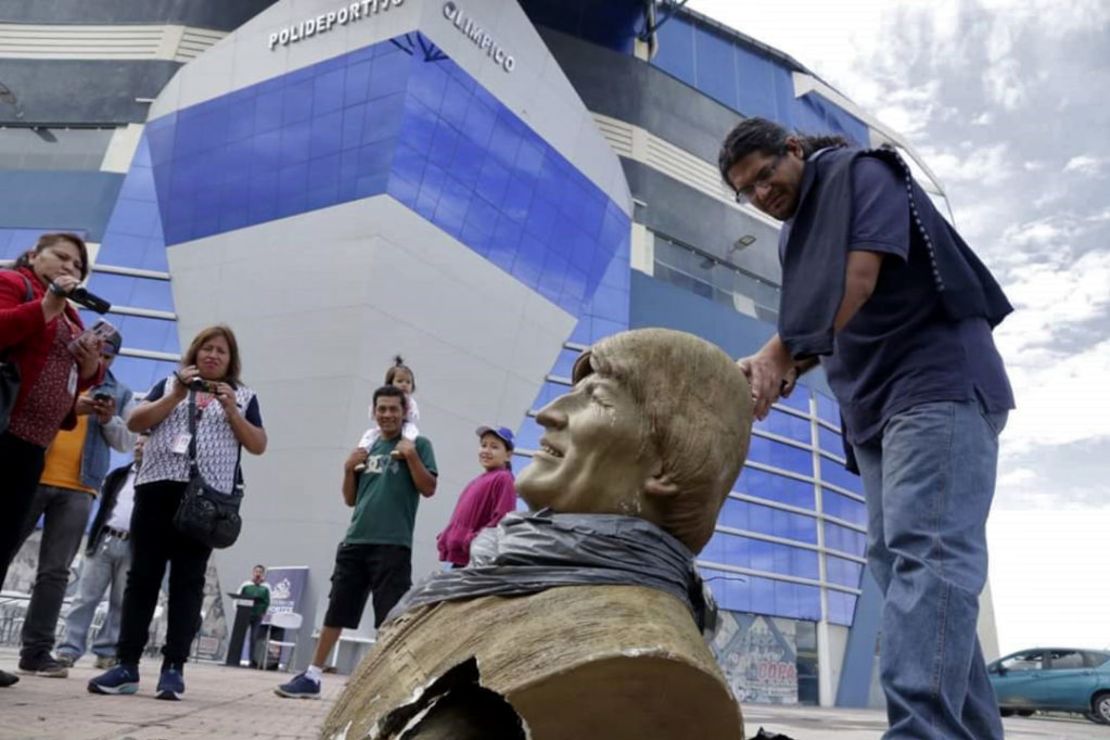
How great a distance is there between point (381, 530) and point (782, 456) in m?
17.4

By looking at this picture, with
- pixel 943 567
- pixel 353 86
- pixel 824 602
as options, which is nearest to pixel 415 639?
pixel 943 567

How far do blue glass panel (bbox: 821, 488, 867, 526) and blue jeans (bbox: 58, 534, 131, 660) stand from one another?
59.5 ft

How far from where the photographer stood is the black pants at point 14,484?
2.93 metres

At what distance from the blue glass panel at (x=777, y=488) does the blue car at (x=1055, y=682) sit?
231 inches

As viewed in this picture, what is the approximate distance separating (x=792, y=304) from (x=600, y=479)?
0.65 metres

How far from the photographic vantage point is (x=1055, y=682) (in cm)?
1379

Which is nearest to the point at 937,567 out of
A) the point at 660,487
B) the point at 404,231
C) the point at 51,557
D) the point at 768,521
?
the point at 660,487

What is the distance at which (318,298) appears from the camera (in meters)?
13.8

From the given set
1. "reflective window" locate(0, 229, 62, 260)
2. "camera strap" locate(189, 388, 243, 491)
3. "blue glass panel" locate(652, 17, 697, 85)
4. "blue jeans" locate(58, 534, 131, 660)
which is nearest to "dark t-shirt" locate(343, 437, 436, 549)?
"camera strap" locate(189, 388, 243, 491)

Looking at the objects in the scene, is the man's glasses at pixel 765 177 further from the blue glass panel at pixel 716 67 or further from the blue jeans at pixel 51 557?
the blue glass panel at pixel 716 67

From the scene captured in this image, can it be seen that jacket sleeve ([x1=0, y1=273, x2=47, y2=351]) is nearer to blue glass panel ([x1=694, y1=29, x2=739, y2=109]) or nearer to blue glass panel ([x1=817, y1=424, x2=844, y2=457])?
blue glass panel ([x1=817, y1=424, x2=844, y2=457])

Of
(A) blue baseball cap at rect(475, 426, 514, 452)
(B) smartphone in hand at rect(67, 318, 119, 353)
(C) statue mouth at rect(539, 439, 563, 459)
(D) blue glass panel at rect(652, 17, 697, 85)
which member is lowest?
(C) statue mouth at rect(539, 439, 563, 459)

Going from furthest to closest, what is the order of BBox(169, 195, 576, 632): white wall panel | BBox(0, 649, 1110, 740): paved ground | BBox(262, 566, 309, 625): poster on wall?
BBox(169, 195, 576, 632): white wall panel < BBox(262, 566, 309, 625): poster on wall < BBox(0, 649, 1110, 740): paved ground

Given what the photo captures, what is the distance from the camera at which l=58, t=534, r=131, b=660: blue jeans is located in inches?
198
